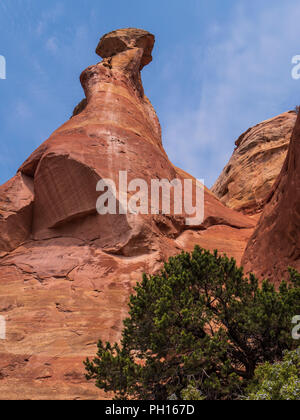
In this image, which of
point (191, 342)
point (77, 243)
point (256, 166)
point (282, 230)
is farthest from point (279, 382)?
point (256, 166)

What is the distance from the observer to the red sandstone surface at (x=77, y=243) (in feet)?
39.9

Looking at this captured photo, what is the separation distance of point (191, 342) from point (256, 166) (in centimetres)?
3032

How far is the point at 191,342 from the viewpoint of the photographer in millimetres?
8555

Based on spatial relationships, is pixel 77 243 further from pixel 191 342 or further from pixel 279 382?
pixel 279 382

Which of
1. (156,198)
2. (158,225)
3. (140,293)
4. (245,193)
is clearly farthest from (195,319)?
(245,193)

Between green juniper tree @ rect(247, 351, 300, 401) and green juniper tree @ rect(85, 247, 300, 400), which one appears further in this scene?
green juniper tree @ rect(85, 247, 300, 400)

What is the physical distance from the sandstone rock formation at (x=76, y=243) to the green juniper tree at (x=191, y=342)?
8.69 ft

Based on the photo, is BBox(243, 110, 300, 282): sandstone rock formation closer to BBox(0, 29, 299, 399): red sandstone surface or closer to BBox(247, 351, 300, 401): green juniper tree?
BBox(0, 29, 299, 399): red sandstone surface

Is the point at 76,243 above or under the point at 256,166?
under

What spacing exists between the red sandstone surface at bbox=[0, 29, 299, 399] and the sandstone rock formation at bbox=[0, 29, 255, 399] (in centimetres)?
4

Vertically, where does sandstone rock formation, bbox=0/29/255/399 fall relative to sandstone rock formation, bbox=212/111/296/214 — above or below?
below

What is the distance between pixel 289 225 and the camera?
45.3 feet

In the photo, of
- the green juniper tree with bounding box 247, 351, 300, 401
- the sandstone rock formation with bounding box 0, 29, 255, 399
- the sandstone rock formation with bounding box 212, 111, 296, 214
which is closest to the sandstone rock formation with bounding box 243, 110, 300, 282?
the sandstone rock formation with bounding box 0, 29, 255, 399

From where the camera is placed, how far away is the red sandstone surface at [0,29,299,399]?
12148mm
